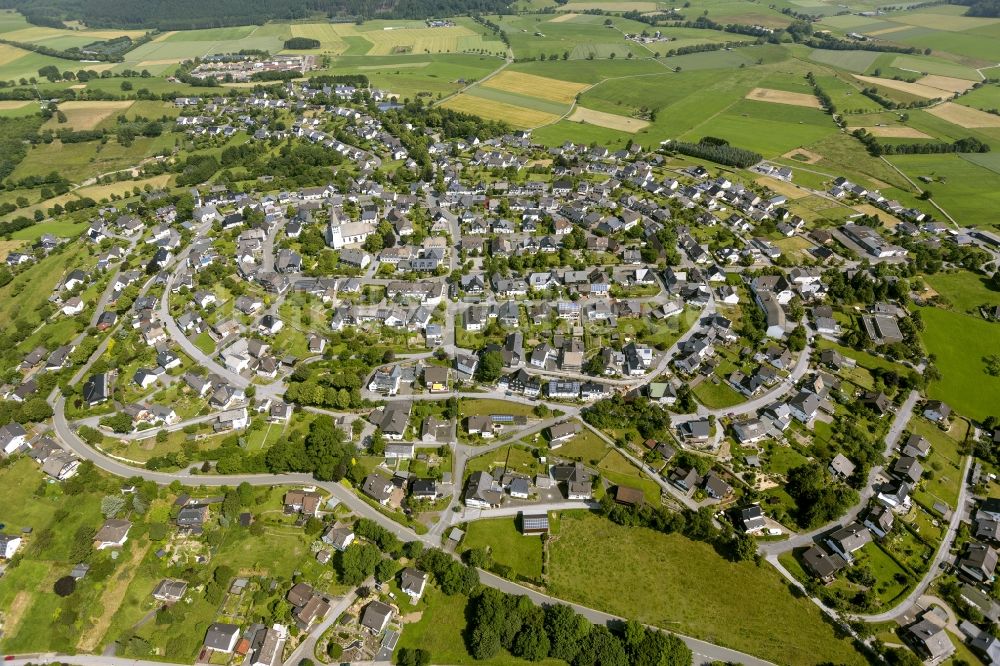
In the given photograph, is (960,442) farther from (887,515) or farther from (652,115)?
(652,115)

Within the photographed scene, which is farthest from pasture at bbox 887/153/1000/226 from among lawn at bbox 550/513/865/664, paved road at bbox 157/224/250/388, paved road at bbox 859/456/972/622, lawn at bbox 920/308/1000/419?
paved road at bbox 157/224/250/388

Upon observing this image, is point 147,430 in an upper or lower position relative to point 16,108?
lower

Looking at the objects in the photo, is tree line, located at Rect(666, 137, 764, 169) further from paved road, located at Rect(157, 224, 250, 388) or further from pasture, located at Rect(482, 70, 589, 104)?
paved road, located at Rect(157, 224, 250, 388)

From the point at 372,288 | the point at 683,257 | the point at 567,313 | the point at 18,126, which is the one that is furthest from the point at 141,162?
the point at 683,257

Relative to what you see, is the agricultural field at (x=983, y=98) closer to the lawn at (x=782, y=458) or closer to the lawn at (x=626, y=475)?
the lawn at (x=782, y=458)

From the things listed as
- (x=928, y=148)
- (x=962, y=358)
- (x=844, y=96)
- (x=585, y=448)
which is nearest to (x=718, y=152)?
(x=928, y=148)

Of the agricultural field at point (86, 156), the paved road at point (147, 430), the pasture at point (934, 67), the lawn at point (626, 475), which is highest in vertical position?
the pasture at point (934, 67)

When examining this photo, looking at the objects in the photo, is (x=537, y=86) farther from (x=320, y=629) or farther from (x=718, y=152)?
(x=320, y=629)

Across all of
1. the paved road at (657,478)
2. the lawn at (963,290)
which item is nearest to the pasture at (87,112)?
the paved road at (657,478)
